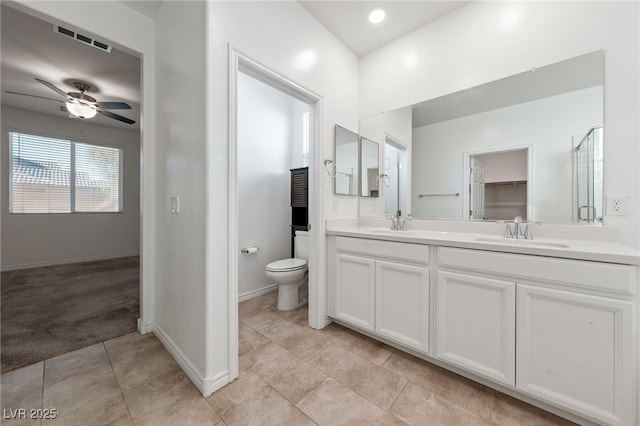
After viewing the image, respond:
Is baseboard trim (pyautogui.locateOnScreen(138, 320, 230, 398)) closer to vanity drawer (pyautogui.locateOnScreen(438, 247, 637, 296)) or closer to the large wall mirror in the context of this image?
vanity drawer (pyautogui.locateOnScreen(438, 247, 637, 296))

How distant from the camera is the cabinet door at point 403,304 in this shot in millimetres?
1552

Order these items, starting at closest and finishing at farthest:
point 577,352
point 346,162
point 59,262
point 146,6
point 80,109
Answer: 1. point 577,352
2. point 146,6
3. point 346,162
4. point 80,109
5. point 59,262

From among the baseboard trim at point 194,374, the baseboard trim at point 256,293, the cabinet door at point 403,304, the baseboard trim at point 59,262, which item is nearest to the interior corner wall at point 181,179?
the baseboard trim at point 194,374

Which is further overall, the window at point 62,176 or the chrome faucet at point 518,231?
the window at point 62,176

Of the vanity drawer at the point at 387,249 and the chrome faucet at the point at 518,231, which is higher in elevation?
the chrome faucet at the point at 518,231

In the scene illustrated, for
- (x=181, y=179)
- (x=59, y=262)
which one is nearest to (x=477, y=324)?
(x=181, y=179)

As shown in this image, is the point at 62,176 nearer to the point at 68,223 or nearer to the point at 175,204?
the point at 68,223

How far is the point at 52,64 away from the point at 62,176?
2.44 metres

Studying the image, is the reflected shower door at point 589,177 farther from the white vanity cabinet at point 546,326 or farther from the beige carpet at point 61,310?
the beige carpet at point 61,310

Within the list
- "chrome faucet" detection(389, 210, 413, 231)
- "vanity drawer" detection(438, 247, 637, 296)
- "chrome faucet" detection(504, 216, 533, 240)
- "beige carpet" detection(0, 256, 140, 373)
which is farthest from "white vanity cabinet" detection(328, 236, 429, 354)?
"beige carpet" detection(0, 256, 140, 373)

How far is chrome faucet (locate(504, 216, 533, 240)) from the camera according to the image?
5.17 feet

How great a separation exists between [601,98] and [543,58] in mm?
429

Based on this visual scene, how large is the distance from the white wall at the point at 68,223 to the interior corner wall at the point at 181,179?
13.3 ft

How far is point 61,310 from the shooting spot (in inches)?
96.5
